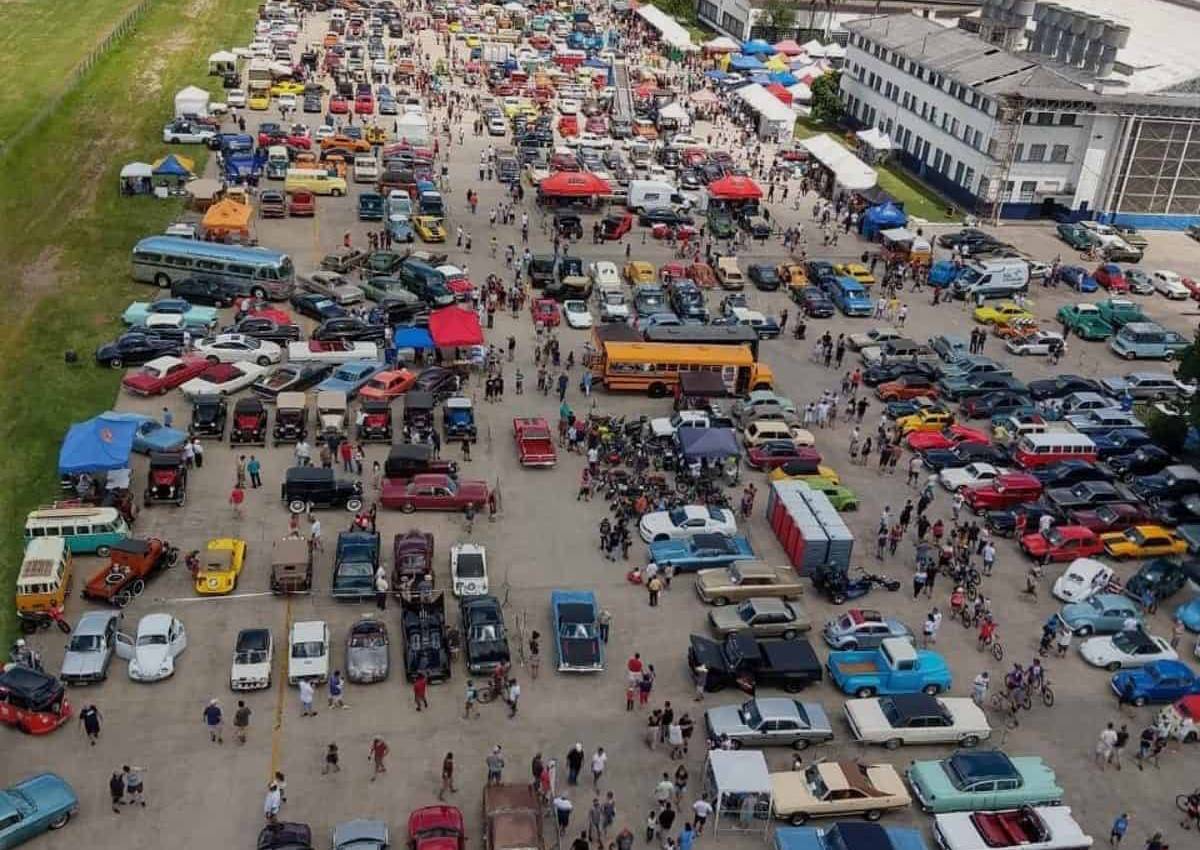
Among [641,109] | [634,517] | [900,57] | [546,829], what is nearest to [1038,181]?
[900,57]

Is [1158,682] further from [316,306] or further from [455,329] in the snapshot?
[316,306]

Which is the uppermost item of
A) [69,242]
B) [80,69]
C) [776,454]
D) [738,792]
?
[738,792]

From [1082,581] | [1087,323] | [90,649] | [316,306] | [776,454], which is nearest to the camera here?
[90,649]

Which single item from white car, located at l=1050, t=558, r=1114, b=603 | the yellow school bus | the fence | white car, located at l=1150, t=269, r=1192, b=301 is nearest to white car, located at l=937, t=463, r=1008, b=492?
white car, located at l=1050, t=558, r=1114, b=603

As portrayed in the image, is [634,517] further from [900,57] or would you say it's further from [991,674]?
[900,57]

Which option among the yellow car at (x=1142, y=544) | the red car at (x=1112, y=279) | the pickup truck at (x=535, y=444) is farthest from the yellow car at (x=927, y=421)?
the red car at (x=1112, y=279)

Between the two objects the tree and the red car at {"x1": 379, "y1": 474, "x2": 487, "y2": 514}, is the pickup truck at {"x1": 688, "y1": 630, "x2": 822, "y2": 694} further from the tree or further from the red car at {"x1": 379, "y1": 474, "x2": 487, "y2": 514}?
the tree

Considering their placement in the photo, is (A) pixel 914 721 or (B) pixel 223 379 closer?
(A) pixel 914 721

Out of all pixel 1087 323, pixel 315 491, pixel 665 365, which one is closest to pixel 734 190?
pixel 1087 323
